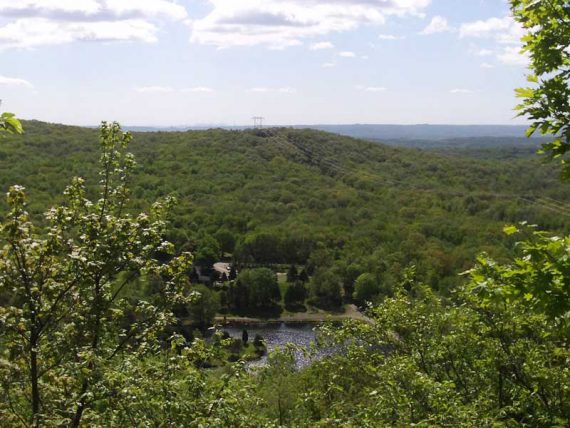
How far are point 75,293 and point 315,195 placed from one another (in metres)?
129

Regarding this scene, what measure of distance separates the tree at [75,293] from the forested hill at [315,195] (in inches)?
2004

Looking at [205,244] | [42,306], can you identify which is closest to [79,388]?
[42,306]

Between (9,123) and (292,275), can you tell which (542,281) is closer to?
(9,123)

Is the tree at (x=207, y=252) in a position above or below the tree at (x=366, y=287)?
above

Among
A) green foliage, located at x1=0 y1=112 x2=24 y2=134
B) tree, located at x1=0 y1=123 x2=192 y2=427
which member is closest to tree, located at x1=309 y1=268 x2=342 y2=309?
tree, located at x1=0 y1=123 x2=192 y2=427

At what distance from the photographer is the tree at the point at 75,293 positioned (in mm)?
7777

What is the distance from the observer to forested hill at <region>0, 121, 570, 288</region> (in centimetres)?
9744

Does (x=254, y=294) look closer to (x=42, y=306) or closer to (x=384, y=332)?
(x=384, y=332)

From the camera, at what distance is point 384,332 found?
14719 millimetres

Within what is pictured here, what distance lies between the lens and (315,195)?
Answer: 136375 mm

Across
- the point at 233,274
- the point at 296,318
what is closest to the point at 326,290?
the point at 296,318

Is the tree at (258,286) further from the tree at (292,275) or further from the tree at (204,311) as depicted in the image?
the tree at (204,311)

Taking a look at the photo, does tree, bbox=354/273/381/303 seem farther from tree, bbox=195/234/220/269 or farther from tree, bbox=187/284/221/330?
tree, bbox=195/234/220/269

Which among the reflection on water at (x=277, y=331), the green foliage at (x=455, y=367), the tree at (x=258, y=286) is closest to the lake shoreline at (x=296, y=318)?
the reflection on water at (x=277, y=331)
